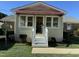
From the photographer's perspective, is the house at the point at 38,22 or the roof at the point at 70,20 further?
the roof at the point at 70,20

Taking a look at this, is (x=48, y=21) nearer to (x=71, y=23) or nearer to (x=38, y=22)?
(x=38, y=22)

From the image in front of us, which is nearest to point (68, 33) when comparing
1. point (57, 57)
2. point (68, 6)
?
point (68, 6)

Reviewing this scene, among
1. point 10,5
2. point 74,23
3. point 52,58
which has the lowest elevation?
point 52,58

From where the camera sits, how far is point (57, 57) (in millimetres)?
12828

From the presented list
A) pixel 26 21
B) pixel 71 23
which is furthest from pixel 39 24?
pixel 71 23

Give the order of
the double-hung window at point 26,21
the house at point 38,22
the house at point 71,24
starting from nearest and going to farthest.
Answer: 1. the house at point 38,22
2. the double-hung window at point 26,21
3. the house at point 71,24

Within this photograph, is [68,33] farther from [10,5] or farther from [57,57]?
[57,57]

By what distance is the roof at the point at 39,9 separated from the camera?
67.0ft

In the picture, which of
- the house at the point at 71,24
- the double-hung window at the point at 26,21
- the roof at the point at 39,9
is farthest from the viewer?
the house at the point at 71,24

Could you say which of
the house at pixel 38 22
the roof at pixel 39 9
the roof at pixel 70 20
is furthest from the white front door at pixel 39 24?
the roof at pixel 70 20

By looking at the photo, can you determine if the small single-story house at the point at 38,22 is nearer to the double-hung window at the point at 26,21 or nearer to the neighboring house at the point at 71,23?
the double-hung window at the point at 26,21

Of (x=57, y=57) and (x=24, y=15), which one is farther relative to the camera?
(x=24, y=15)

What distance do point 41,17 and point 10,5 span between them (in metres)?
3.16

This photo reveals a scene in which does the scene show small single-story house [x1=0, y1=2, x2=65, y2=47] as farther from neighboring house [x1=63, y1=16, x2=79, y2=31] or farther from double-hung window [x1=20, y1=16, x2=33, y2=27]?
neighboring house [x1=63, y1=16, x2=79, y2=31]
